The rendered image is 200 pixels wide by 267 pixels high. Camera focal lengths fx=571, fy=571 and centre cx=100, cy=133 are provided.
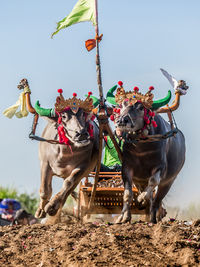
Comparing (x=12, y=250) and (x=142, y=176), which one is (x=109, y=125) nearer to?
(x=142, y=176)

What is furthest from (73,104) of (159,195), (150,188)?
(159,195)

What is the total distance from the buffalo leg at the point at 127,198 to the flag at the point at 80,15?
2.70 metres

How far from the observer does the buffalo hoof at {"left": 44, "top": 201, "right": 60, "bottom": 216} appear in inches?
347

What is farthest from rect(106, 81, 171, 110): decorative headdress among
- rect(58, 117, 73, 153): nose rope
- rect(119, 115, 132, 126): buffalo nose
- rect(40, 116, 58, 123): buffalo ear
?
rect(40, 116, 58, 123): buffalo ear

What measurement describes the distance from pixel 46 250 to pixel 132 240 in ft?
3.50

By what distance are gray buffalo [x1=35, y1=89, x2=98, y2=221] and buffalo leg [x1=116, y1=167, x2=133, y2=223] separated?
798 millimetres

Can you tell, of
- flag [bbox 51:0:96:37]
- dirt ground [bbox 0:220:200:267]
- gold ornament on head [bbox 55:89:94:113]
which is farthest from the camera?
flag [bbox 51:0:96:37]

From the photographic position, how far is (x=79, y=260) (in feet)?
21.5

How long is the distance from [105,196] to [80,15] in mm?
3469

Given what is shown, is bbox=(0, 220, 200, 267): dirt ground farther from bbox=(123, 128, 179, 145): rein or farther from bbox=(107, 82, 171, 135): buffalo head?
bbox=(107, 82, 171, 135): buffalo head

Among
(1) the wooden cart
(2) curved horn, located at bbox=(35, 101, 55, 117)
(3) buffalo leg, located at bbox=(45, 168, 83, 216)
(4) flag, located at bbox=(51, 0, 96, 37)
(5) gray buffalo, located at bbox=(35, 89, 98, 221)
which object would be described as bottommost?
(1) the wooden cart

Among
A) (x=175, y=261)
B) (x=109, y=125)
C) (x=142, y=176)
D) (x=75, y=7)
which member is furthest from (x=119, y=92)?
(x=175, y=261)

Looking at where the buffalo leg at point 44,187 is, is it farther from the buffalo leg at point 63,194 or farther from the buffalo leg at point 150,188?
the buffalo leg at point 150,188

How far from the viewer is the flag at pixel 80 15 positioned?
994 centimetres
